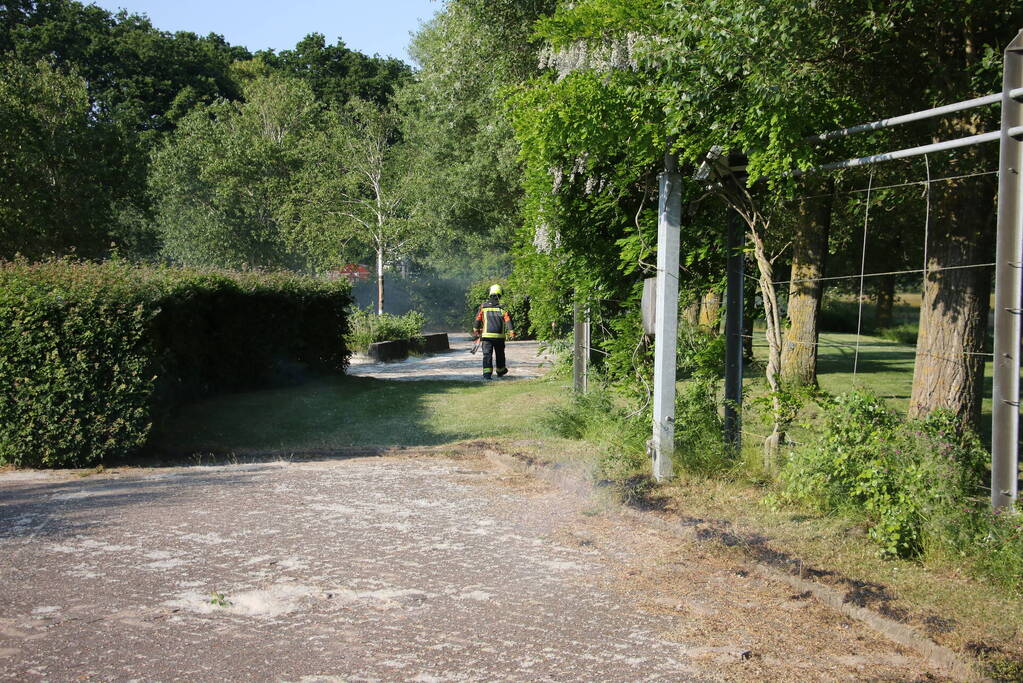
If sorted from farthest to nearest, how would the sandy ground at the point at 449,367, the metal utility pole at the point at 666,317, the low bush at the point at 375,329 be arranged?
the low bush at the point at 375,329 < the sandy ground at the point at 449,367 < the metal utility pole at the point at 666,317

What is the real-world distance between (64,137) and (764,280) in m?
21.6

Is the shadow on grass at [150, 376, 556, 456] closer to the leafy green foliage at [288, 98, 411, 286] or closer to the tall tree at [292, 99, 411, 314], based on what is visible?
the tall tree at [292, 99, 411, 314]

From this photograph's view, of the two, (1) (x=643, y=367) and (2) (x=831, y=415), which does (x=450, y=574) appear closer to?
(2) (x=831, y=415)

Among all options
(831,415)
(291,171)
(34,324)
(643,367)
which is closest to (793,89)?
(831,415)

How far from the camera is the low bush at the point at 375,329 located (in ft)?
79.6

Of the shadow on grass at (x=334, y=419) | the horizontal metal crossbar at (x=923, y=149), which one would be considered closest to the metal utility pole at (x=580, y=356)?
the shadow on grass at (x=334, y=419)

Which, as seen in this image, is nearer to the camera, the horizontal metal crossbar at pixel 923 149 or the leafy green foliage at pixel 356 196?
the horizontal metal crossbar at pixel 923 149

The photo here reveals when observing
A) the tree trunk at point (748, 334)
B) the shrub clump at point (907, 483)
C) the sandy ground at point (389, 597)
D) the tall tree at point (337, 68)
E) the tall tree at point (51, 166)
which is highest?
the tall tree at point (337, 68)

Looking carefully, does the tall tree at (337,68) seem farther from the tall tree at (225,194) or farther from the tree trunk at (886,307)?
the tree trunk at (886,307)

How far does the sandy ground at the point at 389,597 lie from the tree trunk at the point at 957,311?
2507 millimetres

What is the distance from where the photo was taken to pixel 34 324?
945 centimetres

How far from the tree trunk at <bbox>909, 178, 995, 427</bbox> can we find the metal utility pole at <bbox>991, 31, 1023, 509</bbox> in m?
1.94

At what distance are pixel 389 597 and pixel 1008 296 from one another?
3.50 m

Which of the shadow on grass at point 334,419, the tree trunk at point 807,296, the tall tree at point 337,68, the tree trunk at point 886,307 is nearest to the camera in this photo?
the shadow on grass at point 334,419
